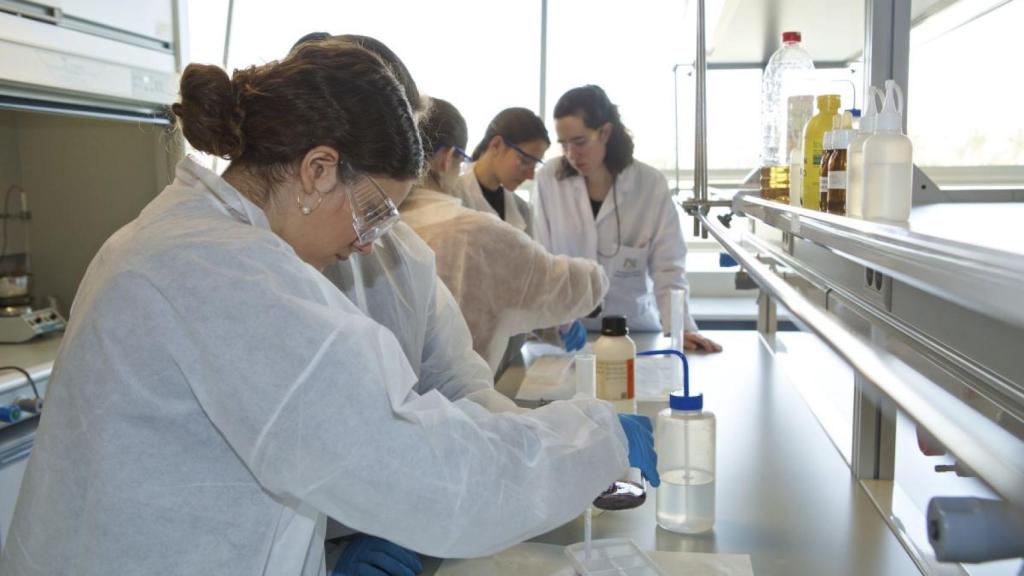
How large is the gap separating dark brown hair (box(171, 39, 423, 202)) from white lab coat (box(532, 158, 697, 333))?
201 centimetres

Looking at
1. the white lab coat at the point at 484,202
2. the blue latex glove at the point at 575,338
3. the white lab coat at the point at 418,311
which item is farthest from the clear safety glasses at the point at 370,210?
the blue latex glove at the point at 575,338

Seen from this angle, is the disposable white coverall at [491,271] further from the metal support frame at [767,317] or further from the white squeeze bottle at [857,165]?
the white squeeze bottle at [857,165]

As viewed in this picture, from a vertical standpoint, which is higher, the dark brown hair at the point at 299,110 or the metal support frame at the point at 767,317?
the dark brown hair at the point at 299,110

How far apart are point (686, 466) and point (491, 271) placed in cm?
84

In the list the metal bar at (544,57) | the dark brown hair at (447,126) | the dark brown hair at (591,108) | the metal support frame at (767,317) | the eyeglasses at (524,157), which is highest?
the metal bar at (544,57)

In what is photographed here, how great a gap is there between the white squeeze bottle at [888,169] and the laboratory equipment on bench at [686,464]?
1.60ft

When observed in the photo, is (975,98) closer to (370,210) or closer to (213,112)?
(370,210)

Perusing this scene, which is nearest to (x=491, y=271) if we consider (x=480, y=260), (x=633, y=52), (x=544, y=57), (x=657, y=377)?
(x=480, y=260)

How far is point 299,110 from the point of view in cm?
102

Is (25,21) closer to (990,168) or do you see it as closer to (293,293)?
(293,293)

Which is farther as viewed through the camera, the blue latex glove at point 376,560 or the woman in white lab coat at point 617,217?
the woman in white lab coat at point 617,217

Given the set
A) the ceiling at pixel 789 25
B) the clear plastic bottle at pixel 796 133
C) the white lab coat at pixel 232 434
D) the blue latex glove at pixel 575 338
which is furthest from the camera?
the blue latex glove at pixel 575 338

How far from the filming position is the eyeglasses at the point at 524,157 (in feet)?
8.63

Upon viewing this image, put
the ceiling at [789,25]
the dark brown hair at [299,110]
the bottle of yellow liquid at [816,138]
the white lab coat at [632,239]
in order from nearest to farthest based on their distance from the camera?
the dark brown hair at [299,110] → the bottle of yellow liquid at [816,138] → the ceiling at [789,25] → the white lab coat at [632,239]
